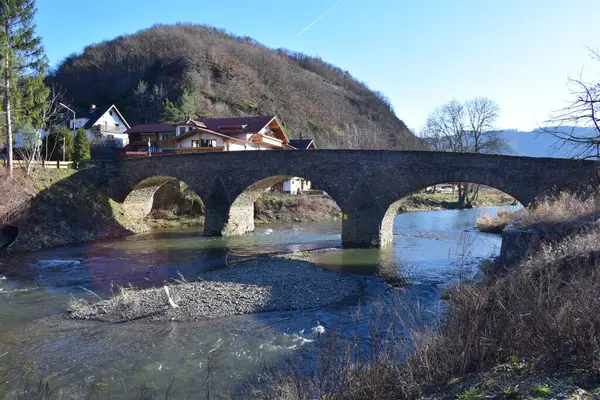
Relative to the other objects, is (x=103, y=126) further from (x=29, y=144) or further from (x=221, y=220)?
(x=221, y=220)

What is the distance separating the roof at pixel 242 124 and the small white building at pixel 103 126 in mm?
12042

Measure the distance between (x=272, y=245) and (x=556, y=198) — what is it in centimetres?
1350

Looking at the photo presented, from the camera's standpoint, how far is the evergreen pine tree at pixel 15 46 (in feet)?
79.1

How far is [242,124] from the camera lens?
46812 mm

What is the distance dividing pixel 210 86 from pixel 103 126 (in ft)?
92.9

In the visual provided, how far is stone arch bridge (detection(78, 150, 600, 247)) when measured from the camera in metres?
18.0

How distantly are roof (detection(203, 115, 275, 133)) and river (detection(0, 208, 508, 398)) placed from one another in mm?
23719

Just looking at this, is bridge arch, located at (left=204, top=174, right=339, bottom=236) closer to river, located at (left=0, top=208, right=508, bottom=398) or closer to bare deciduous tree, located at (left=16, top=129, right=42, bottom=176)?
river, located at (left=0, top=208, right=508, bottom=398)

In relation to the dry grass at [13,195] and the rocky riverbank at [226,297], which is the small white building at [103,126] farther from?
the rocky riverbank at [226,297]

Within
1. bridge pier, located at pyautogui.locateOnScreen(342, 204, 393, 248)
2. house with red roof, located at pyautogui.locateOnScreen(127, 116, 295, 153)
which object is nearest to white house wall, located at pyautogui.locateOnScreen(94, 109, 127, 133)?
house with red roof, located at pyautogui.locateOnScreen(127, 116, 295, 153)

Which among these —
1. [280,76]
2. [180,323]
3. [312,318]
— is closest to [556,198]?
[312,318]

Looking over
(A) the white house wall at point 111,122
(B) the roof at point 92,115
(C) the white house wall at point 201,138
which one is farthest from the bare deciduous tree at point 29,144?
(A) the white house wall at point 111,122

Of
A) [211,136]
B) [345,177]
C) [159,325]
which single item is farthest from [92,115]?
[159,325]

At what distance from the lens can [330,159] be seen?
2277cm
